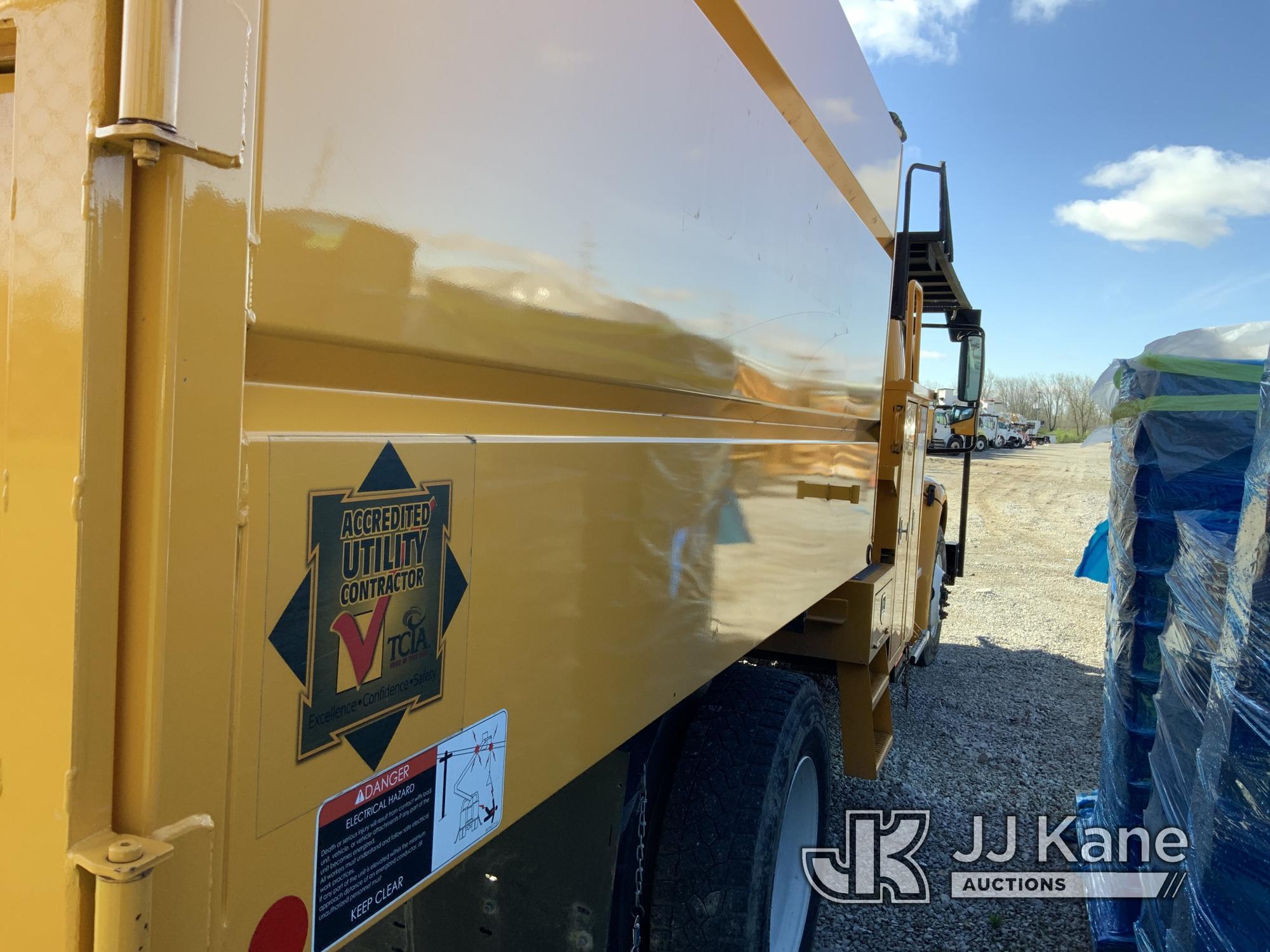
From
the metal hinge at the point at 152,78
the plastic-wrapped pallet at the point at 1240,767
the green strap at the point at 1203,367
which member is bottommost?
the plastic-wrapped pallet at the point at 1240,767

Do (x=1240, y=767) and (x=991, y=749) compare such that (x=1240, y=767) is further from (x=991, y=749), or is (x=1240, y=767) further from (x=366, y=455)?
(x=991, y=749)

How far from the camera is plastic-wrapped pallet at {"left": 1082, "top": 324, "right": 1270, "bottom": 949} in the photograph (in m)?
2.94

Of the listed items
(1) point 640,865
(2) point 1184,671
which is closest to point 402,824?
(1) point 640,865

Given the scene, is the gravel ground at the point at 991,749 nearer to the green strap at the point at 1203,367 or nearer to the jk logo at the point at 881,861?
the jk logo at the point at 881,861

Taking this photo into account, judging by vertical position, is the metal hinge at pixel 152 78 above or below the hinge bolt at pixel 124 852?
above

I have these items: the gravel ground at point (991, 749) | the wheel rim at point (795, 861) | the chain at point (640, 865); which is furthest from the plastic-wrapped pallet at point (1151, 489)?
the chain at point (640, 865)

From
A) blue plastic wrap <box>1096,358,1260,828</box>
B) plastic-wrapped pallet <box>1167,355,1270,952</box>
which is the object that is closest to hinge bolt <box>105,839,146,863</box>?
plastic-wrapped pallet <box>1167,355,1270,952</box>

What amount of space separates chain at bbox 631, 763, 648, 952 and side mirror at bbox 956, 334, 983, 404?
144 inches

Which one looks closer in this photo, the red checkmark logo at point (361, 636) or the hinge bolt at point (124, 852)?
the hinge bolt at point (124, 852)

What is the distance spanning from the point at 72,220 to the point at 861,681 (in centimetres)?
309

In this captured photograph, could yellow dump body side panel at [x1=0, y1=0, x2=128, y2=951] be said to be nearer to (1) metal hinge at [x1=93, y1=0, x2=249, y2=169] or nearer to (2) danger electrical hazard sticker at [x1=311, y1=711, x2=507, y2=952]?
(1) metal hinge at [x1=93, y1=0, x2=249, y2=169]

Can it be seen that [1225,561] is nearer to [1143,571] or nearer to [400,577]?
[1143,571]

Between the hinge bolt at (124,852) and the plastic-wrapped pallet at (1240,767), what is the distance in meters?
2.00

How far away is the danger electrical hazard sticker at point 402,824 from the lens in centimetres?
91
